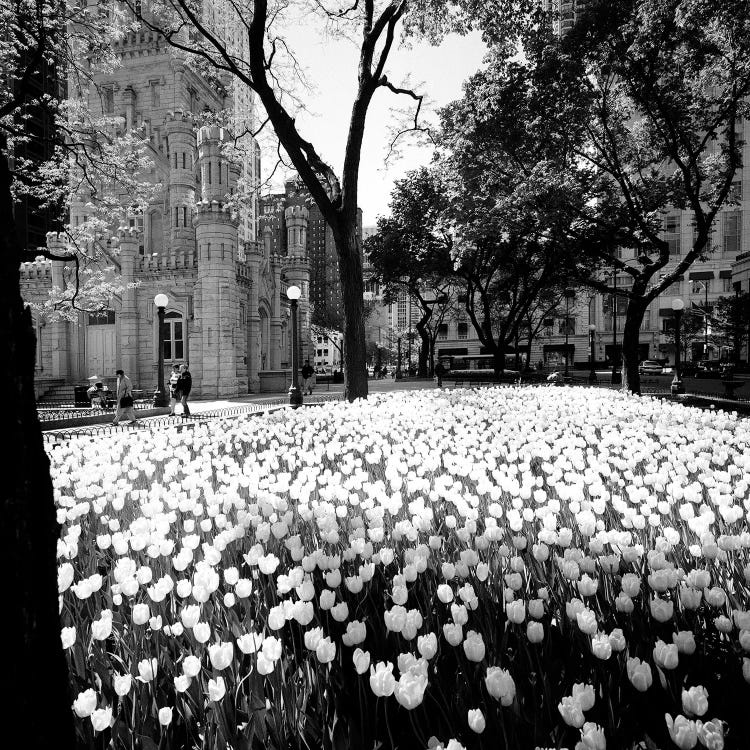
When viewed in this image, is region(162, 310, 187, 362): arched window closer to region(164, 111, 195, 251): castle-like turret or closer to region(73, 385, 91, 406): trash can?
region(164, 111, 195, 251): castle-like turret

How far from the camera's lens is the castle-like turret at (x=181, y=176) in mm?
31078

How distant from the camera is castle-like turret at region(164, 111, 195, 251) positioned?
3108cm

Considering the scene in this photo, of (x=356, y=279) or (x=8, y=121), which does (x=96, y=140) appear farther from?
(x=356, y=279)

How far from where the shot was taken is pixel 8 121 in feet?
48.3

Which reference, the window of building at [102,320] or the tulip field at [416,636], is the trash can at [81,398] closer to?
the window of building at [102,320]

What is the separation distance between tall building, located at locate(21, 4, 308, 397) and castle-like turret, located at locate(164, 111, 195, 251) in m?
0.06

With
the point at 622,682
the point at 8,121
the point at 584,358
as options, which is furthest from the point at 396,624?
the point at 584,358

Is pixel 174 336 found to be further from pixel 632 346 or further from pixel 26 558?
pixel 26 558

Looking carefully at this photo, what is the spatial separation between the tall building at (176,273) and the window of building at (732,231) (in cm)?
5312

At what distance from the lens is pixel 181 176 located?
1275 inches

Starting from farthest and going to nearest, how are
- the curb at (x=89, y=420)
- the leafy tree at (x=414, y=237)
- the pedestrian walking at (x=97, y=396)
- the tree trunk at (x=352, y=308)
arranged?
the leafy tree at (x=414, y=237)
the pedestrian walking at (x=97, y=396)
the tree trunk at (x=352, y=308)
the curb at (x=89, y=420)

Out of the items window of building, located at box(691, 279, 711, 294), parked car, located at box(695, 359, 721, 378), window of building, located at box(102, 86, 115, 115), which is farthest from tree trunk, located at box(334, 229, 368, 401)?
window of building, located at box(691, 279, 711, 294)

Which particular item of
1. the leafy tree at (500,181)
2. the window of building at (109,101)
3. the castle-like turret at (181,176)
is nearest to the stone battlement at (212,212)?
the castle-like turret at (181,176)

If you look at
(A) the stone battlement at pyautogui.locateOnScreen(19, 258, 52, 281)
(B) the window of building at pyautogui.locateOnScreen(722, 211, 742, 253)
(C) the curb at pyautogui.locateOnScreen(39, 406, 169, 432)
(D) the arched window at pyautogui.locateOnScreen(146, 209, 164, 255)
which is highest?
(B) the window of building at pyautogui.locateOnScreen(722, 211, 742, 253)
